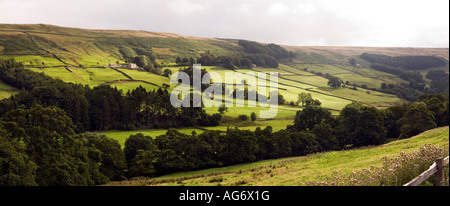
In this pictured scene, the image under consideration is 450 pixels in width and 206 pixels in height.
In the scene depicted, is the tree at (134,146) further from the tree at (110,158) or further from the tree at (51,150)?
the tree at (51,150)

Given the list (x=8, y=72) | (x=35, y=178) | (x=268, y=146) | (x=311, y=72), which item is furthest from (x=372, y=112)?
(x=311, y=72)

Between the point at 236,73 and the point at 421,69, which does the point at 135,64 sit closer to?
the point at 236,73

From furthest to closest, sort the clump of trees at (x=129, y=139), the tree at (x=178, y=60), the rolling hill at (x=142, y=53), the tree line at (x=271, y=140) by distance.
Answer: the tree at (x=178, y=60)
the rolling hill at (x=142, y=53)
the tree line at (x=271, y=140)
the clump of trees at (x=129, y=139)

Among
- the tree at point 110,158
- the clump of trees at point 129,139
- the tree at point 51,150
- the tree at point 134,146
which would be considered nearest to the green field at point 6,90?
the clump of trees at point 129,139

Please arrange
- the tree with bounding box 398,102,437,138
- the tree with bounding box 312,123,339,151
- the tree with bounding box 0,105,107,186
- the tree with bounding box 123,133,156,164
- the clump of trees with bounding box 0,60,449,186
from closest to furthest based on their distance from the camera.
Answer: the tree with bounding box 0,105,107,186 < the clump of trees with bounding box 0,60,449,186 < the tree with bounding box 123,133,156,164 < the tree with bounding box 312,123,339,151 < the tree with bounding box 398,102,437,138

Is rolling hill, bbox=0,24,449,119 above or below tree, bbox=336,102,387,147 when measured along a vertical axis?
above

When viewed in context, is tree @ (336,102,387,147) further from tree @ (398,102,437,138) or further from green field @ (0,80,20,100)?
green field @ (0,80,20,100)

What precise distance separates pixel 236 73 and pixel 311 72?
45058 millimetres

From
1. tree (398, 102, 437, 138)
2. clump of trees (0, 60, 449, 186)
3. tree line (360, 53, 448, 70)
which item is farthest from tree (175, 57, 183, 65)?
tree line (360, 53, 448, 70)

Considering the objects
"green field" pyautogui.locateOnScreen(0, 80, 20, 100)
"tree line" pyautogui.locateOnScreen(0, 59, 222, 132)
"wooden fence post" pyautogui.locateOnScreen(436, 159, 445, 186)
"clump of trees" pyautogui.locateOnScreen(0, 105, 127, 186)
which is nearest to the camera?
"wooden fence post" pyautogui.locateOnScreen(436, 159, 445, 186)

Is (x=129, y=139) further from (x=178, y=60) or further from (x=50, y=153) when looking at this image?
(x=178, y=60)

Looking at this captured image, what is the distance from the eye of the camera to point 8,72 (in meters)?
42.3

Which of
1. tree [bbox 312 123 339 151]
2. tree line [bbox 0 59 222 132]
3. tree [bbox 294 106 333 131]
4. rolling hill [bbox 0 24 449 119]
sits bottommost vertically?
tree [bbox 312 123 339 151]

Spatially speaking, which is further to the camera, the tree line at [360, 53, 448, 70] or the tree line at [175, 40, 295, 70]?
the tree line at [360, 53, 448, 70]
